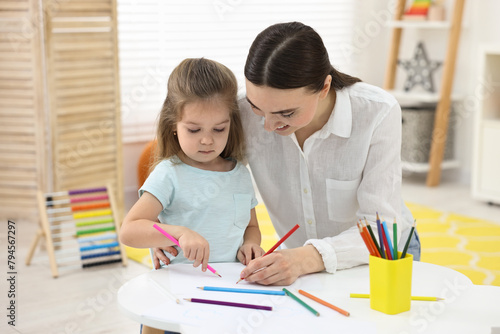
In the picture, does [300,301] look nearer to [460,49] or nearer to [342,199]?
[342,199]

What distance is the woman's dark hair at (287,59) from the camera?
4.60 ft

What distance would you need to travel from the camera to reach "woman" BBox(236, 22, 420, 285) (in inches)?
55.2

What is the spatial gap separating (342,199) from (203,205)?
1.24ft

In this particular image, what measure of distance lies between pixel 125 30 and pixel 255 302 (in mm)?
3211

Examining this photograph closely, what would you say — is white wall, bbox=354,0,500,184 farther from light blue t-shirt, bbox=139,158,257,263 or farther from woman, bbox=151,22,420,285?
light blue t-shirt, bbox=139,158,257,263

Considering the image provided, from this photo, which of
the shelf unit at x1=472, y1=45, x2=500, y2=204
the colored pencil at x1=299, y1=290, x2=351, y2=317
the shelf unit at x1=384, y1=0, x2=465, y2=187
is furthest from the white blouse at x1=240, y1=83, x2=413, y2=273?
the shelf unit at x1=384, y1=0, x2=465, y2=187

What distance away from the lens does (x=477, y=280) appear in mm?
2783

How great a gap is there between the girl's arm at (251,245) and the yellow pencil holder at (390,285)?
0.38 m

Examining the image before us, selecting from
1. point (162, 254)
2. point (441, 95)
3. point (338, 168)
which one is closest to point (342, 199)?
point (338, 168)

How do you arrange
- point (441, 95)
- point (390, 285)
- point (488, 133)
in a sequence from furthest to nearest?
point (441, 95)
point (488, 133)
point (390, 285)

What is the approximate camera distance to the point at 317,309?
1.17 m

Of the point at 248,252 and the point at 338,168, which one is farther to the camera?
the point at 338,168

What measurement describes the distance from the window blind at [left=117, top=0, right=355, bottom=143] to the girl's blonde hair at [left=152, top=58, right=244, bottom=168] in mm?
2620

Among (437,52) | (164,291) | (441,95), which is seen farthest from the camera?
(437,52)
